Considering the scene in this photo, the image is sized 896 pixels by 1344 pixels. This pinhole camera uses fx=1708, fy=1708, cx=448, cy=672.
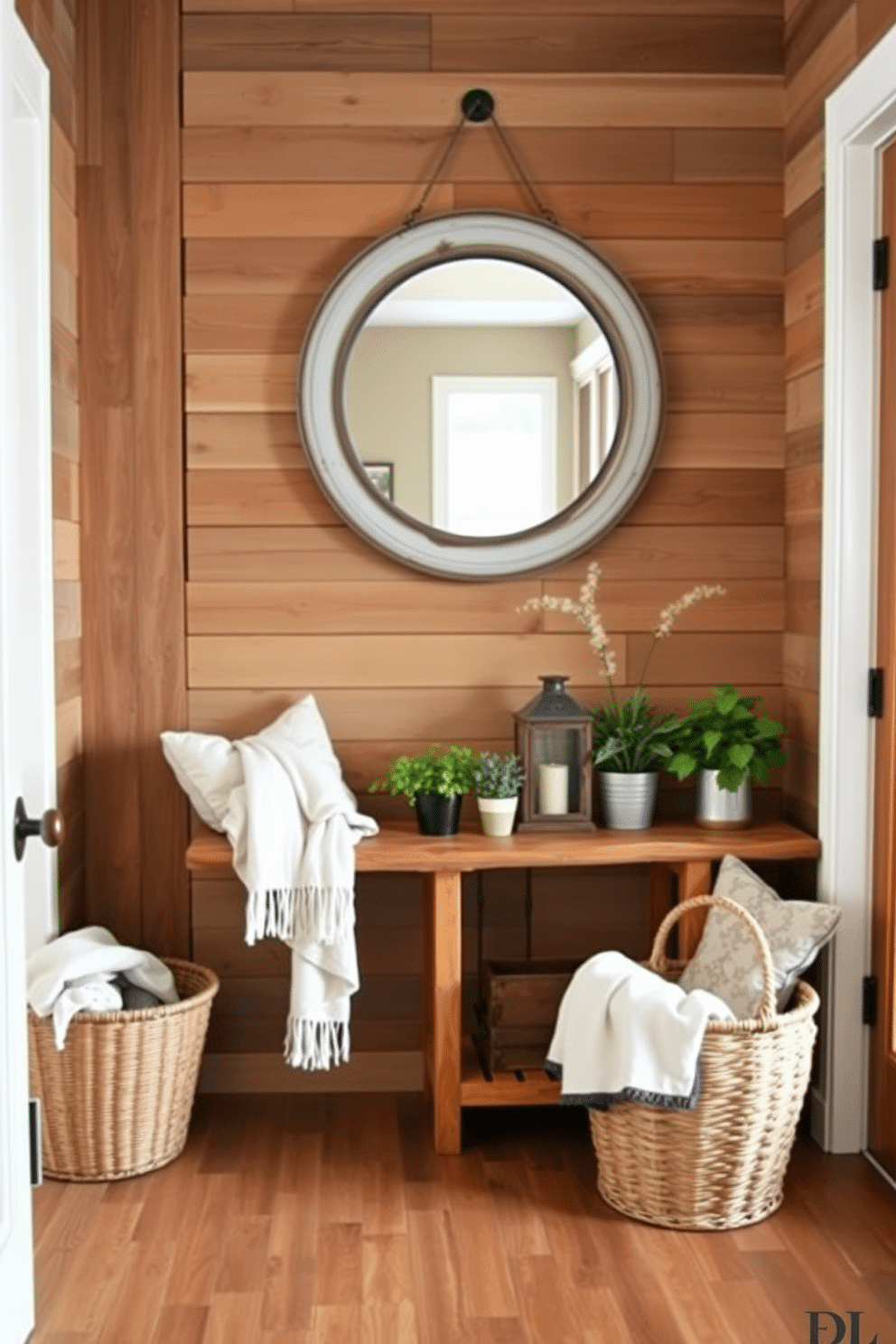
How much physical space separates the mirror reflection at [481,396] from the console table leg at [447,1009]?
2.86ft

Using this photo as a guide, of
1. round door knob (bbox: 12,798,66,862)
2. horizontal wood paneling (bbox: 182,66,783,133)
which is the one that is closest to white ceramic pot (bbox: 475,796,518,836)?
round door knob (bbox: 12,798,66,862)

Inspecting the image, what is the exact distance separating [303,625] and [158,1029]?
1030 mm

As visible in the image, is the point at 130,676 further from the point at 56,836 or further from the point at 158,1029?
the point at 56,836

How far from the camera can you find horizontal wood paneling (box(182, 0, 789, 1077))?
3.95 metres

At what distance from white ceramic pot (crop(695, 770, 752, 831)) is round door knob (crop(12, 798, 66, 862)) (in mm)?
1720

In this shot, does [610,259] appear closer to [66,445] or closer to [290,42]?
[290,42]

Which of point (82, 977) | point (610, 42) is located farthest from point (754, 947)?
point (610, 42)

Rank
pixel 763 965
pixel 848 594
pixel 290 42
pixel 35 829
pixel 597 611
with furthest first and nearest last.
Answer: pixel 597 611, pixel 290 42, pixel 848 594, pixel 763 965, pixel 35 829

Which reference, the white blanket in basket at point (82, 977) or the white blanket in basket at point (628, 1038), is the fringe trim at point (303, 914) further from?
the white blanket in basket at point (628, 1038)

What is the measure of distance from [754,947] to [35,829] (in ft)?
4.82

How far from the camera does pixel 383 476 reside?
3.95m

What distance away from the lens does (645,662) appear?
160 inches

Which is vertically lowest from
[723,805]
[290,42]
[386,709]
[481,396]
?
[723,805]

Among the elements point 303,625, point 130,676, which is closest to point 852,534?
point 303,625
